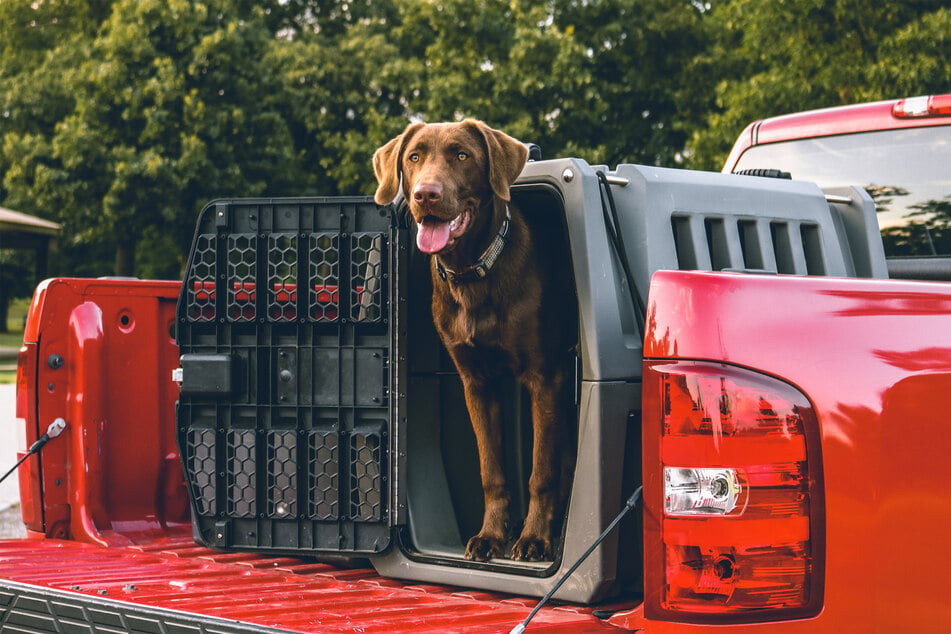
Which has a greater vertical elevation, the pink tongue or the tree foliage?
the tree foliage

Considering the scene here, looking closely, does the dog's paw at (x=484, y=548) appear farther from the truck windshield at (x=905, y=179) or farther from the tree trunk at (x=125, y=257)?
the tree trunk at (x=125, y=257)

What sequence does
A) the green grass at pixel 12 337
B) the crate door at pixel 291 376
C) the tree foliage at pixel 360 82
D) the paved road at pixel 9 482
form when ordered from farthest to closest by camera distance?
the green grass at pixel 12 337 → the tree foliage at pixel 360 82 → the paved road at pixel 9 482 → the crate door at pixel 291 376

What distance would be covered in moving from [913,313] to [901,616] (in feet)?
1.66

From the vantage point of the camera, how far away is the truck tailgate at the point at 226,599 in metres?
2.49

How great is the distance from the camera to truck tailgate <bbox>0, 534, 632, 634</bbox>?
2.49m

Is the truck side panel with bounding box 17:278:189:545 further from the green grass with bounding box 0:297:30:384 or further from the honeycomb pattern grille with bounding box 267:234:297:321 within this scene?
the green grass with bounding box 0:297:30:384

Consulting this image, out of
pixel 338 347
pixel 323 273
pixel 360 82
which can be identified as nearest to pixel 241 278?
pixel 323 273

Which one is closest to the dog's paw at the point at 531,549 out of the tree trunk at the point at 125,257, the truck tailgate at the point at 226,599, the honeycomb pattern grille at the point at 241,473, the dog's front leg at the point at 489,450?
the dog's front leg at the point at 489,450

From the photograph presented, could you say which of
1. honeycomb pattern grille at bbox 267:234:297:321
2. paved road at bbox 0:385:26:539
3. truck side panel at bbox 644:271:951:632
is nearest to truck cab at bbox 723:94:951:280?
honeycomb pattern grille at bbox 267:234:297:321

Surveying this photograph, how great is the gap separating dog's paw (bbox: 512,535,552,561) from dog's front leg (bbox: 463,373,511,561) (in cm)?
11

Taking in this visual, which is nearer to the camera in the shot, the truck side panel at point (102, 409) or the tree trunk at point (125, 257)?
the truck side panel at point (102, 409)

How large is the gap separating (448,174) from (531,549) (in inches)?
43.2

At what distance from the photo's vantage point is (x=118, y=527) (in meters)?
3.74

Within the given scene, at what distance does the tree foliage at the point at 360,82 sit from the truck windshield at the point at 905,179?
9474 millimetres
